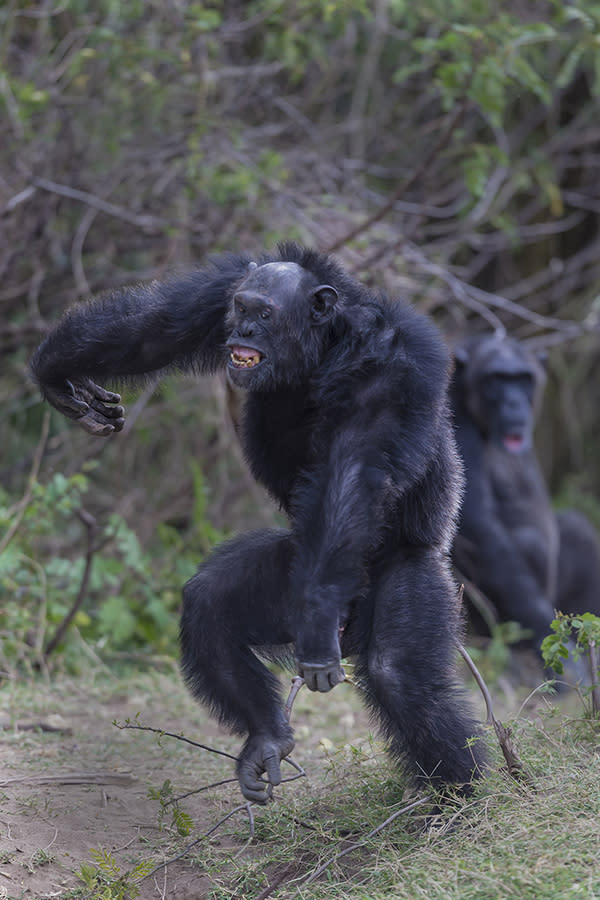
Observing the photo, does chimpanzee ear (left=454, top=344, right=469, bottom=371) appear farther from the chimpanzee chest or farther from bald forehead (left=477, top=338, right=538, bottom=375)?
the chimpanzee chest

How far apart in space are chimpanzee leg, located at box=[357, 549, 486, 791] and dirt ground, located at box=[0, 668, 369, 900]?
27.3 inches

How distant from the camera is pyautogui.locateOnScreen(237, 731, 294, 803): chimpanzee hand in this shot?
3424 mm

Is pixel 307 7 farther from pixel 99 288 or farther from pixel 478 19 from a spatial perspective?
pixel 99 288

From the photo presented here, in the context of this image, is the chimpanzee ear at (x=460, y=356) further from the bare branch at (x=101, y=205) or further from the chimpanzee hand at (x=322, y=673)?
the chimpanzee hand at (x=322, y=673)

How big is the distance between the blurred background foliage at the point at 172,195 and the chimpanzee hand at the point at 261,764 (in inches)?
82.8

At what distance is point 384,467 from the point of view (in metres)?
3.38

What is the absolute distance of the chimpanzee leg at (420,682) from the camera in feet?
11.0

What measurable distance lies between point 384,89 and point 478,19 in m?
2.07

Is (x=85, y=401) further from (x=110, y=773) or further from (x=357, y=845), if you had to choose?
(x=357, y=845)

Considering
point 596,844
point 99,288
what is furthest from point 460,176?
point 596,844

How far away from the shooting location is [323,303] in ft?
12.3

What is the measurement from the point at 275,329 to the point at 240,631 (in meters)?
1.08

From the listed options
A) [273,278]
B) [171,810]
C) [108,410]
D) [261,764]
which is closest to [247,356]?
[273,278]

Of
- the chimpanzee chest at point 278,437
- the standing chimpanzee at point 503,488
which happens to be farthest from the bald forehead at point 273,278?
the standing chimpanzee at point 503,488
